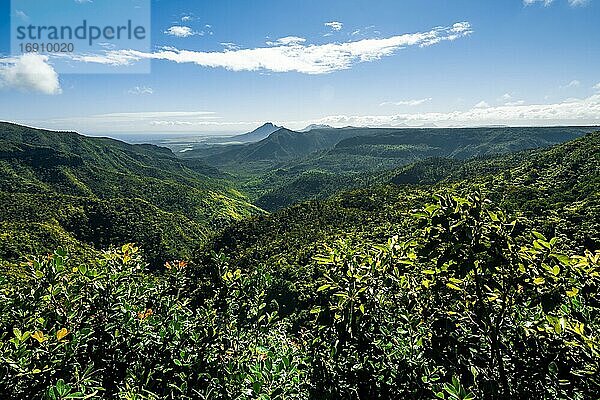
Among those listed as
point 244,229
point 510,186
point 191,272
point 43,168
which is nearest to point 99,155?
point 43,168

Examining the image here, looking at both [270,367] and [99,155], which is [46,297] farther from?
[99,155]

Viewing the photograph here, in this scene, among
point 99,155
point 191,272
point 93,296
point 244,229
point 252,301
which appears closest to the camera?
point 93,296

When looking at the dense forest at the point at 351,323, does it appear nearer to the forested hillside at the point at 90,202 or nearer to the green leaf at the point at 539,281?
the green leaf at the point at 539,281

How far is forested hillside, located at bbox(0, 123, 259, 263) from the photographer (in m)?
72.0

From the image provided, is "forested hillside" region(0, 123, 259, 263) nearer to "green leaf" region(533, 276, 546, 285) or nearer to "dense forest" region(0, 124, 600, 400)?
"dense forest" region(0, 124, 600, 400)

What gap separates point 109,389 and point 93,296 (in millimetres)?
1001

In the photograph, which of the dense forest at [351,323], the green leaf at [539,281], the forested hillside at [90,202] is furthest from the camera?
the forested hillside at [90,202]

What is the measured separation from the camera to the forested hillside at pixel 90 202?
72000 mm

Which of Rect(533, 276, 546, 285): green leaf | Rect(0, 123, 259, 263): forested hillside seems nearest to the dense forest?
Rect(533, 276, 546, 285): green leaf

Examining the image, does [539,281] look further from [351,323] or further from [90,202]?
[90,202]

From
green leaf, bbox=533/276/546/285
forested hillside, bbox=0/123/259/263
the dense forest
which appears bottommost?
forested hillside, bbox=0/123/259/263

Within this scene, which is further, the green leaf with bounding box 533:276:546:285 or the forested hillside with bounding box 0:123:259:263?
the forested hillside with bounding box 0:123:259:263

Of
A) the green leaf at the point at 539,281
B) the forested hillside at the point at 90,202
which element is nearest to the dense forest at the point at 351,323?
the green leaf at the point at 539,281

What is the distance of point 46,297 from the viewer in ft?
12.5
